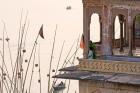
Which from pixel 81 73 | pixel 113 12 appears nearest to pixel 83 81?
pixel 81 73

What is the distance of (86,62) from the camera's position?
38.2 ft

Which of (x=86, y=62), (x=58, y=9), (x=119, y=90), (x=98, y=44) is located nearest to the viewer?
(x=119, y=90)

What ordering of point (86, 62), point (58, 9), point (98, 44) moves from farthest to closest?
point (58, 9)
point (98, 44)
point (86, 62)

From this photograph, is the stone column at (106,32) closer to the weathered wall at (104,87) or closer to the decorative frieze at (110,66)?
the decorative frieze at (110,66)

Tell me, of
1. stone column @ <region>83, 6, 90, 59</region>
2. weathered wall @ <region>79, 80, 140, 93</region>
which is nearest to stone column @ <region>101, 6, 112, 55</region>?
stone column @ <region>83, 6, 90, 59</region>

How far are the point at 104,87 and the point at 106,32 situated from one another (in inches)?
55.6

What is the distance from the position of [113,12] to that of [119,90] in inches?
76.4

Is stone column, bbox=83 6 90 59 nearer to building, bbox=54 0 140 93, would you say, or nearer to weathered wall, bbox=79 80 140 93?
building, bbox=54 0 140 93

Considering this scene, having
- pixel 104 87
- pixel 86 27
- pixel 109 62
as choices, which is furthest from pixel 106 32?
pixel 104 87

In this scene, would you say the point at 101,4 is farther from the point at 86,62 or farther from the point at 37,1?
the point at 37,1

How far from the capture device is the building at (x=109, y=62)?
35.7 feet

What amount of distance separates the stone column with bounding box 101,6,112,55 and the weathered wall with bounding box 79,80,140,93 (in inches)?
38.2

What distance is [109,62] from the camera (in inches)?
445

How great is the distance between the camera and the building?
1089 cm
